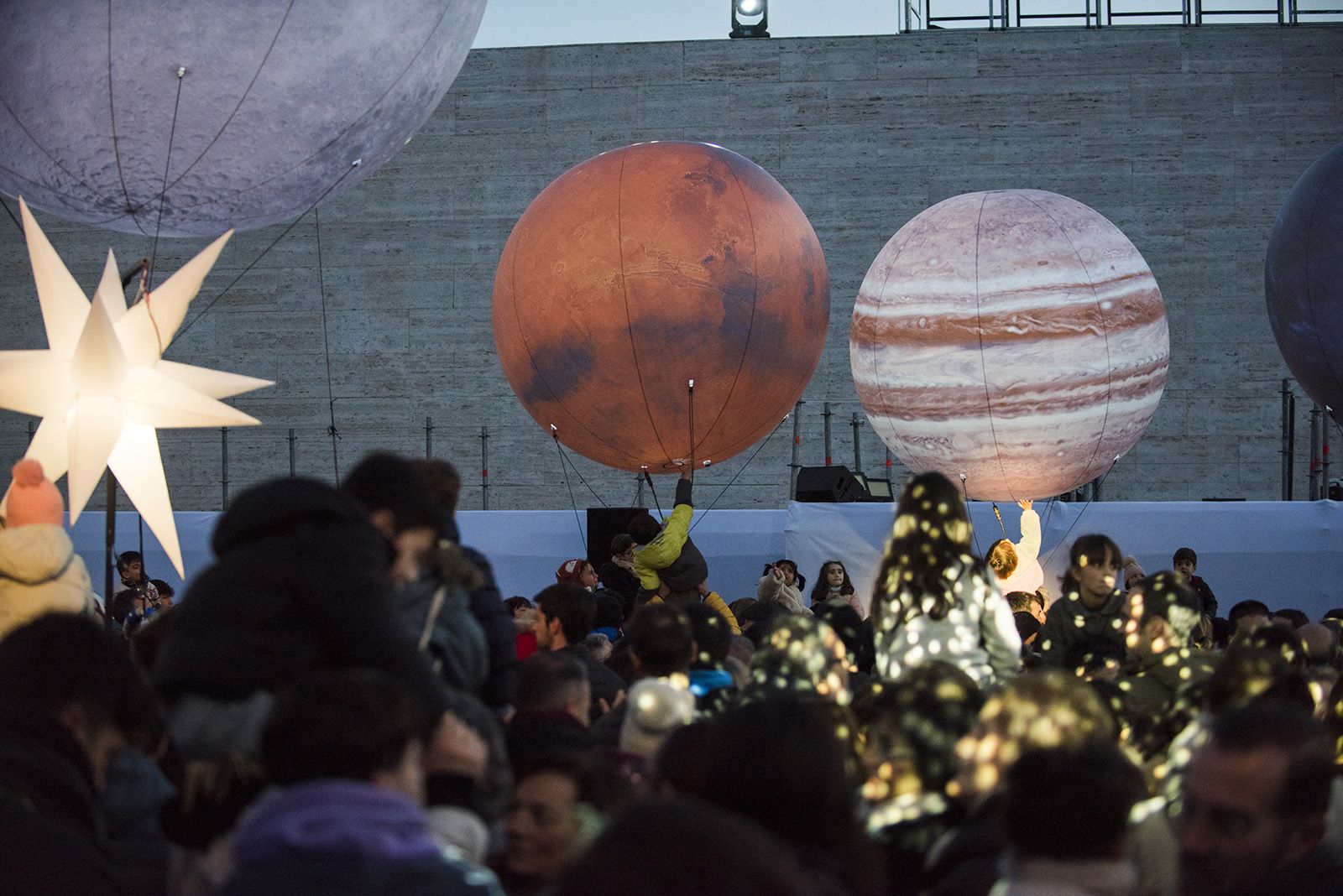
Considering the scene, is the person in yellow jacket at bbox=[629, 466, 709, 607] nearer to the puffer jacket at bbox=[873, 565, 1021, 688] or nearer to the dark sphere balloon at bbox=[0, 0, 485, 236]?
the dark sphere balloon at bbox=[0, 0, 485, 236]

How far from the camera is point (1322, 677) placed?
413cm

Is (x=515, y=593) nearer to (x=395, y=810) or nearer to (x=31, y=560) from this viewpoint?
(x=31, y=560)

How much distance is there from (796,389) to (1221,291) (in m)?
11.4

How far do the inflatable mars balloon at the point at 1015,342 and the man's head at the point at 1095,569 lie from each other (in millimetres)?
2466

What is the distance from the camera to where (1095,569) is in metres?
5.22

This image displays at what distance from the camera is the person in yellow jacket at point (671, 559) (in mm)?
6988

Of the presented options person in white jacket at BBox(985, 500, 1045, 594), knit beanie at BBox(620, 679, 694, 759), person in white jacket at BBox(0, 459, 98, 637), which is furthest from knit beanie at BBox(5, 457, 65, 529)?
person in white jacket at BBox(985, 500, 1045, 594)

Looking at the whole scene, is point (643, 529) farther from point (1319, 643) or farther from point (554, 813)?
point (554, 813)

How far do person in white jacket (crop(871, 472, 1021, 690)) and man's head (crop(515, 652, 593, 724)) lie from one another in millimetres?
1194

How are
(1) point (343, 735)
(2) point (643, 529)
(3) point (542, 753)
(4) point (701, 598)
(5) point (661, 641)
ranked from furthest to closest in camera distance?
(2) point (643, 529)
(4) point (701, 598)
(5) point (661, 641)
(3) point (542, 753)
(1) point (343, 735)

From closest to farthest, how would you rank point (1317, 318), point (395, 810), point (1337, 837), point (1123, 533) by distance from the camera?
point (395, 810) → point (1337, 837) → point (1317, 318) → point (1123, 533)

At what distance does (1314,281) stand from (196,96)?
5350 mm

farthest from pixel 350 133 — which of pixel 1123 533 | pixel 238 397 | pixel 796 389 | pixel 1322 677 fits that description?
pixel 238 397

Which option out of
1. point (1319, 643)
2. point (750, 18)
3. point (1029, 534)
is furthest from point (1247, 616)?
point (750, 18)
